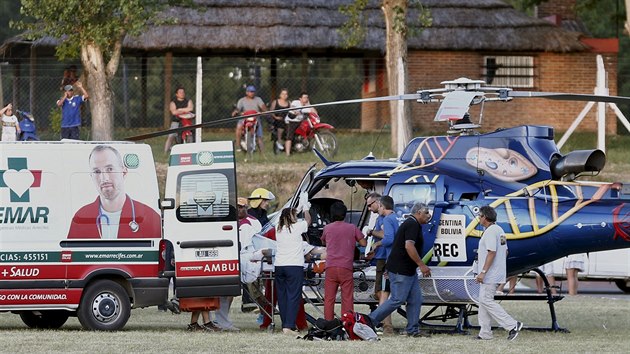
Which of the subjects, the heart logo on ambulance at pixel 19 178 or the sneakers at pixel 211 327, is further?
the sneakers at pixel 211 327

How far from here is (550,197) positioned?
17.3m

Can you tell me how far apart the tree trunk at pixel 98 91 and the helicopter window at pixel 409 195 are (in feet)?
42.8

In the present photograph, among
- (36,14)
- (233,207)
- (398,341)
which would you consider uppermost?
(36,14)

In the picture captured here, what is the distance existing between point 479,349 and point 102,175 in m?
5.24

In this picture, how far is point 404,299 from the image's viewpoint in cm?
1708

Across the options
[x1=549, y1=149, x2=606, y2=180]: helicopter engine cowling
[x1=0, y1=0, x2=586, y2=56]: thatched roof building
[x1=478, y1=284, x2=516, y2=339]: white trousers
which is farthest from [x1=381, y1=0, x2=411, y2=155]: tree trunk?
[x1=478, y1=284, x2=516, y2=339]: white trousers

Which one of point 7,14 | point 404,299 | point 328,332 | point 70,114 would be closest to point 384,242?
point 404,299

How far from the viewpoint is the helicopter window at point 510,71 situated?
3919 cm

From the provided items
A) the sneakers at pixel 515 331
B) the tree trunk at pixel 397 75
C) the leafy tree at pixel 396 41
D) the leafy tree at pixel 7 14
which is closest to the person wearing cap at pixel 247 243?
the sneakers at pixel 515 331

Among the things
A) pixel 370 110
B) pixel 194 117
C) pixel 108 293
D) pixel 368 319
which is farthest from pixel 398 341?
pixel 370 110

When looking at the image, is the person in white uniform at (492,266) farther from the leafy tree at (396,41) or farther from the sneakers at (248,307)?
the leafy tree at (396,41)

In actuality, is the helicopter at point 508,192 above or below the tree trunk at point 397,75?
below

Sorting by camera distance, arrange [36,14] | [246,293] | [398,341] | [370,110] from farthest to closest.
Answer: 1. [370,110]
2. [36,14]
3. [246,293]
4. [398,341]

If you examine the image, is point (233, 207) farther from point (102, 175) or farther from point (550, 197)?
point (550, 197)
